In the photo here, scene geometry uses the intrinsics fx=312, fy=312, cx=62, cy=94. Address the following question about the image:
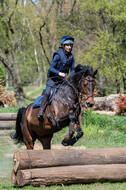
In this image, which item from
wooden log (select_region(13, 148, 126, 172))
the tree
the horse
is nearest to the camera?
wooden log (select_region(13, 148, 126, 172))

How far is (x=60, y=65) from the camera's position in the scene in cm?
732

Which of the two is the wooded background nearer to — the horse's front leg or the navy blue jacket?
the navy blue jacket

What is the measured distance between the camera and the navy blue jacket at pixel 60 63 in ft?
23.8

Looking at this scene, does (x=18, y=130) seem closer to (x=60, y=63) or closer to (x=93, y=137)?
(x=60, y=63)

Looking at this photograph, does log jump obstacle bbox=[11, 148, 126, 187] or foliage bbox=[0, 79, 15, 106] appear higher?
log jump obstacle bbox=[11, 148, 126, 187]

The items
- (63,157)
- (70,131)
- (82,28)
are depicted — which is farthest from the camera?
(82,28)

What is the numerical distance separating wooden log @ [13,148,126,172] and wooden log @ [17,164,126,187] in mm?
119

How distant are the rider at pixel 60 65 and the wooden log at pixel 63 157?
57.5 inches

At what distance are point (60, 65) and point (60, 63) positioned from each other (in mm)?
48

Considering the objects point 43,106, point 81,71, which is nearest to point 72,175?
point 43,106

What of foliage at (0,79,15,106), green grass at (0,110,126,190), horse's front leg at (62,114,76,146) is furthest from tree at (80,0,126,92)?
horse's front leg at (62,114,76,146)

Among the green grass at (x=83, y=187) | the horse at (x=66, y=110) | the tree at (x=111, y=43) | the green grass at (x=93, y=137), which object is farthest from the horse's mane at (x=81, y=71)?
the tree at (x=111, y=43)

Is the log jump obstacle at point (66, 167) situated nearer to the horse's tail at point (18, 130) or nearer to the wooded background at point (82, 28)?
the horse's tail at point (18, 130)

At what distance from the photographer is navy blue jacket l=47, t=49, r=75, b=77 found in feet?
23.8
